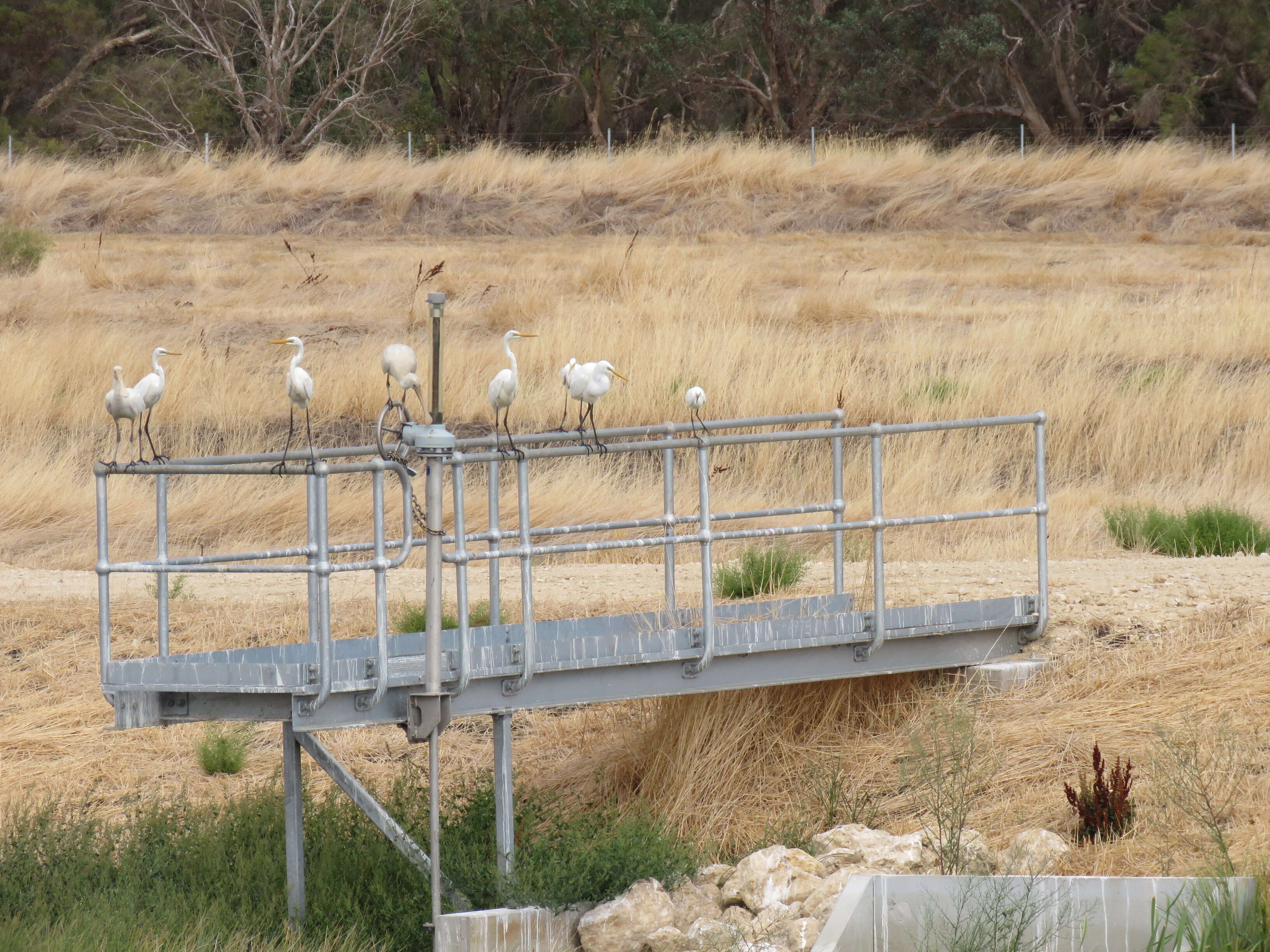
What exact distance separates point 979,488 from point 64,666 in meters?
7.27

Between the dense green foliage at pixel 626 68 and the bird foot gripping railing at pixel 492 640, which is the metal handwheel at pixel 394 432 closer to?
the bird foot gripping railing at pixel 492 640

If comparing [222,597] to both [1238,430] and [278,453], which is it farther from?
[1238,430]

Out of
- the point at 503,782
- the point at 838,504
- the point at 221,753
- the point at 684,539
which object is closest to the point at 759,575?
the point at 838,504

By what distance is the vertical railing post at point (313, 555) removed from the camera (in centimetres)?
660

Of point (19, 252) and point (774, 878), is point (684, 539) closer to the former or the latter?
point (774, 878)

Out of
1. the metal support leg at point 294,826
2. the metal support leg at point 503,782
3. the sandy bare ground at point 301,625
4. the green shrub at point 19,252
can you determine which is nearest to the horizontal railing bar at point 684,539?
the metal support leg at point 503,782

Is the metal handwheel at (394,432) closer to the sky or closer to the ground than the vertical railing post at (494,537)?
closer to the sky

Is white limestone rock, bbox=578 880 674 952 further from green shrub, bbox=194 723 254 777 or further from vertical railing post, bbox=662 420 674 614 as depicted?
green shrub, bbox=194 723 254 777

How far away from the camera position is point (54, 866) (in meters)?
7.77

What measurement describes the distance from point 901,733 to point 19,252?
16.8 metres

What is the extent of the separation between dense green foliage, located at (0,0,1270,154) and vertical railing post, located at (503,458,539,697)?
89.9 feet

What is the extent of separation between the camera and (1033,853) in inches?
273

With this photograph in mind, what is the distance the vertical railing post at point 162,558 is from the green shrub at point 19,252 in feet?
51.3

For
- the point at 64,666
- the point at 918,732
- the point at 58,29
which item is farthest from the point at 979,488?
the point at 58,29
